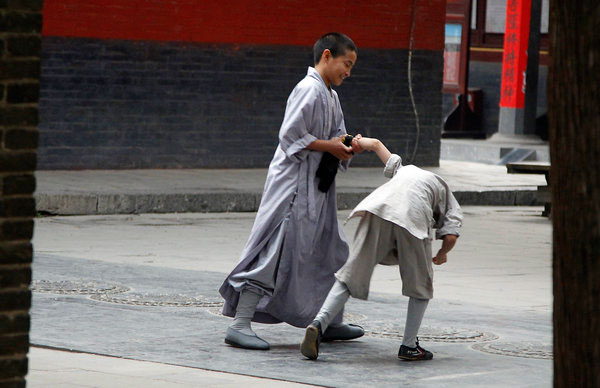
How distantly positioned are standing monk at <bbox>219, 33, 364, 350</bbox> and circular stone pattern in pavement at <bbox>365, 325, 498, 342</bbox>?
0.31m

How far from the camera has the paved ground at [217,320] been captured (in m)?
6.77

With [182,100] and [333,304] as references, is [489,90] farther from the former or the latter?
[333,304]

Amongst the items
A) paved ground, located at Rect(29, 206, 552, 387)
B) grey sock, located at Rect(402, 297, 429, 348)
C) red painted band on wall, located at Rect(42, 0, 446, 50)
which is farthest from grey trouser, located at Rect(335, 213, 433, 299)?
red painted band on wall, located at Rect(42, 0, 446, 50)

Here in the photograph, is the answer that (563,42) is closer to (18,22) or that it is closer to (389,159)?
(18,22)

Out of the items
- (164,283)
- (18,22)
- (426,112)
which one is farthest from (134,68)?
(18,22)

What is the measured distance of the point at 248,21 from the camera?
1858 centimetres

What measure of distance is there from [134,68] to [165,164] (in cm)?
132

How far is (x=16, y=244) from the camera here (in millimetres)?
4816

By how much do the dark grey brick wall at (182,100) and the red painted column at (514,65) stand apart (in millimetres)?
4556

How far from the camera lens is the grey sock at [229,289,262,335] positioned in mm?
7555

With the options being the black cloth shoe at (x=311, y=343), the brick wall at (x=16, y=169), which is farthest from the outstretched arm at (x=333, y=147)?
the brick wall at (x=16, y=169)

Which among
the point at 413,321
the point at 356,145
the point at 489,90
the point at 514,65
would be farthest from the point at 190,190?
the point at 489,90

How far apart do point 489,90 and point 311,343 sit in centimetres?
2322

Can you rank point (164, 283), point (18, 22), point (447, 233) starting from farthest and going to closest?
1. point (164, 283)
2. point (447, 233)
3. point (18, 22)
